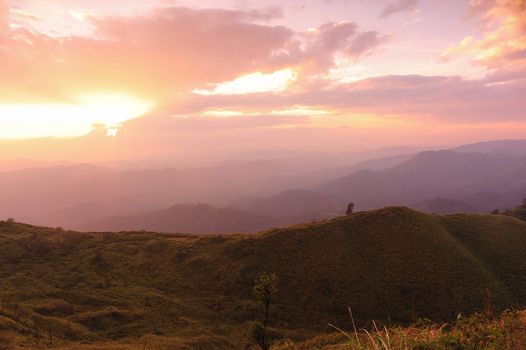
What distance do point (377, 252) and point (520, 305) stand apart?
21.0 metres

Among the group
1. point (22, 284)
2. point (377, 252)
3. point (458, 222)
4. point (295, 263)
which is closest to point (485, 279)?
point (377, 252)

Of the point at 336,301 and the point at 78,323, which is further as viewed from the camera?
the point at 336,301

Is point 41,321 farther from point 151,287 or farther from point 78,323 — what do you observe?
point 151,287

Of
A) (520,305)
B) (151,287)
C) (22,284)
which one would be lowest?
(520,305)

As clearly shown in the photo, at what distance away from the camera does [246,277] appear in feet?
185

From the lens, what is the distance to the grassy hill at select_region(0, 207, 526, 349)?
39406 millimetres

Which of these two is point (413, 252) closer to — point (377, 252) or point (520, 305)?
point (377, 252)

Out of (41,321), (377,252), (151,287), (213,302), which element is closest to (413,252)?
(377,252)

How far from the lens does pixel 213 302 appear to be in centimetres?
5059

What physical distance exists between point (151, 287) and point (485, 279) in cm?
5321

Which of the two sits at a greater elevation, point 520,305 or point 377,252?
point 377,252

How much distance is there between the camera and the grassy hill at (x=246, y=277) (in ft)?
129

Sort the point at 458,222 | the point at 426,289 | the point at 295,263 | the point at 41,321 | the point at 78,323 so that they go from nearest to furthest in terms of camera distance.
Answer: the point at 41,321 < the point at 78,323 < the point at 426,289 < the point at 295,263 < the point at 458,222

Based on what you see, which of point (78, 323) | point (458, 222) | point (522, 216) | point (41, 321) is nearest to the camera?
point (41, 321)
